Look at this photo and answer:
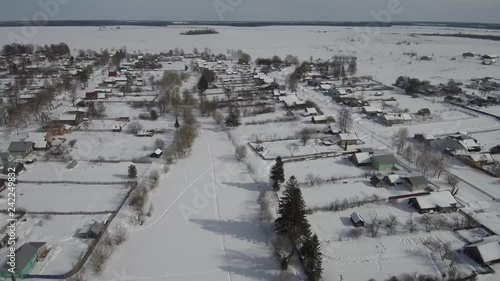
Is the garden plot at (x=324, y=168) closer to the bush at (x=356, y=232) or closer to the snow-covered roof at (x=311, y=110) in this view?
the bush at (x=356, y=232)

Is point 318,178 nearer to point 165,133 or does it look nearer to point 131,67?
point 165,133

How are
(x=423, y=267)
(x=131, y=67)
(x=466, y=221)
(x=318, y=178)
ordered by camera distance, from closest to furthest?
(x=423, y=267) → (x=466, y=221) → (x=318, y=178) → (x=131, y=67)

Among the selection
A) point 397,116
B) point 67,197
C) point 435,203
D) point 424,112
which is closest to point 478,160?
point 435,203

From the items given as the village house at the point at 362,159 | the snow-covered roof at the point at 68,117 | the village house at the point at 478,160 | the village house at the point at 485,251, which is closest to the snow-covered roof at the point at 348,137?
the village house at the point at 362,159

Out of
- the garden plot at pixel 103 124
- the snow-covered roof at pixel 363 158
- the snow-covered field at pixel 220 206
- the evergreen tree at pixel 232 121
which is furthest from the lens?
the evergreen tree at pixel 232 121

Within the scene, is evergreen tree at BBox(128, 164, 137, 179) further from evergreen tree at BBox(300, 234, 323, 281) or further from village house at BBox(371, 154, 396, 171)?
village house at BBox(371, 154, 396, 171)

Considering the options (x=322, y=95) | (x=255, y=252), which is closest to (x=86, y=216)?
(x=255, y=252)

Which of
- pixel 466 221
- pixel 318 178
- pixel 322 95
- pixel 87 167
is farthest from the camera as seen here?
pixel 322 95
